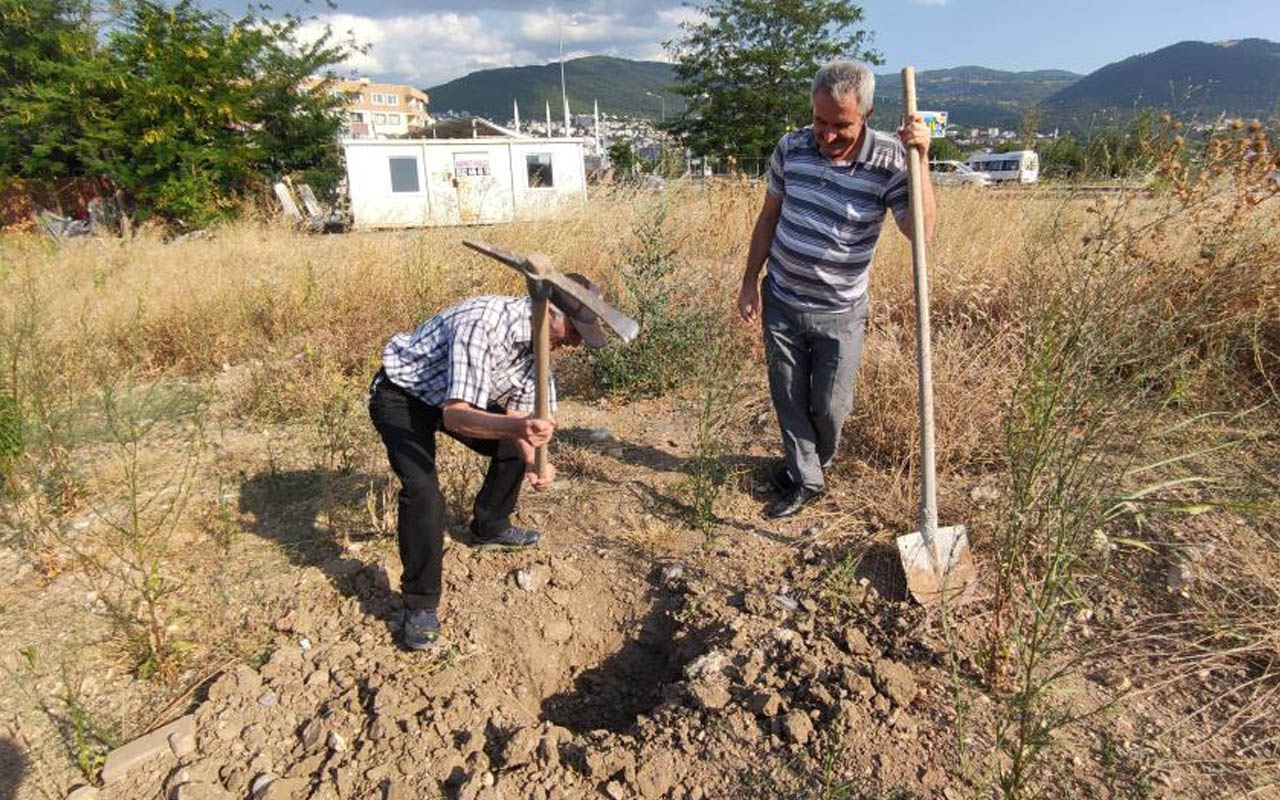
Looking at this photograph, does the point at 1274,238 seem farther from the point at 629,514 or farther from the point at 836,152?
the point at 629,514

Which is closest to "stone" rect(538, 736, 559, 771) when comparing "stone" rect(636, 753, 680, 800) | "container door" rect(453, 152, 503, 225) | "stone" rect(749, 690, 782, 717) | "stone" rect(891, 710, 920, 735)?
"stone" rect(636, 753, 680, 800)

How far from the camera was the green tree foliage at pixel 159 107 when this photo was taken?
41.4 feet

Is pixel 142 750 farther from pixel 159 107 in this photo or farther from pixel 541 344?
pixel 159 107

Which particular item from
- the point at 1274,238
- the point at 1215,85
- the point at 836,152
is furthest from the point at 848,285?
the point at 1215,85

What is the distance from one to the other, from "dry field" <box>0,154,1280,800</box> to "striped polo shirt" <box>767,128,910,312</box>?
0.62 metres

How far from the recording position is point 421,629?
7.65ft

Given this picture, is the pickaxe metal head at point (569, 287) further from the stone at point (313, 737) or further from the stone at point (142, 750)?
the stone at point (142, 750)

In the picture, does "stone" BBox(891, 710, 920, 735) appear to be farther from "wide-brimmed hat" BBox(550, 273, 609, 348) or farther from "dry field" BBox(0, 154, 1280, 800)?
"wide-brimmed hat" BBox(550, 273, 609, 348)

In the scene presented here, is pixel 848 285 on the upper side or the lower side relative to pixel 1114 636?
upper

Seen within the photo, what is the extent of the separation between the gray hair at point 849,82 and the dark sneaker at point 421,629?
2244 millimetres

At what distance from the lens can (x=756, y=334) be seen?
183 inches

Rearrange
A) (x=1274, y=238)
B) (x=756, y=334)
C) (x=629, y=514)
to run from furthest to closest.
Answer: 1. (x=756, y=334)
2. (x=1274, y=238)
3. (x=629, y=514)

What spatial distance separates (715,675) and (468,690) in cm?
78

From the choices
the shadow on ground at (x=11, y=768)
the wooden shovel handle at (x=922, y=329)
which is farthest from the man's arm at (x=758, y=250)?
the shadow on ground at (x=11, y=768)
